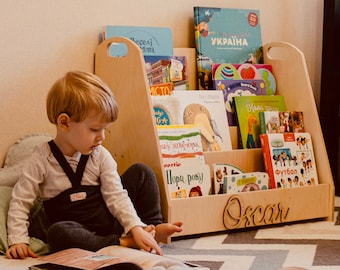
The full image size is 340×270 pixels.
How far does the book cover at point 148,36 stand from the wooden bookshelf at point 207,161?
0.07 metres

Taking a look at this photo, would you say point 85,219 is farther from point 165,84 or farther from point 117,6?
point 117,6

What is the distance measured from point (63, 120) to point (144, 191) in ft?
0.96

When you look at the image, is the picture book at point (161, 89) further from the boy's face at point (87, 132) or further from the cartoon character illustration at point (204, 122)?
the boy's face at point (87, 132)

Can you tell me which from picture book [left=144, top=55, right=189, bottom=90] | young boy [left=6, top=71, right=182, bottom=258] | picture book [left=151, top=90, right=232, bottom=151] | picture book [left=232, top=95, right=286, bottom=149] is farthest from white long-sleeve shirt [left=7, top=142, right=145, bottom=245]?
picture book [left=232, top=95, right=286, bottom=149]

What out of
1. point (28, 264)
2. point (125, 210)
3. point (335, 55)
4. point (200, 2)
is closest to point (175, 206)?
point (125, 210)

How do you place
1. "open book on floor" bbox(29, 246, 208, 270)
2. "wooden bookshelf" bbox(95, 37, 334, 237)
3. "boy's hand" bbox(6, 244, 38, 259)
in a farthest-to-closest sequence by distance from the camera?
"wooden bookshelf" bbox(95, 37, 334, 237) < "boy's hand" bbox(6, 244, 38, 259) < "open book on floor" bbox(29, 246, 208, 270)

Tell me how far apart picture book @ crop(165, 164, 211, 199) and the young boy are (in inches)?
7.9

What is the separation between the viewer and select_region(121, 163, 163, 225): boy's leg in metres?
1.55

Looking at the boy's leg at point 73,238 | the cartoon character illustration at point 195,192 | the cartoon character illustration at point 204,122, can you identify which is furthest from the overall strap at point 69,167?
the cartoon character illustration at point 204,122

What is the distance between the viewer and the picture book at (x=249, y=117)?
6.32ft

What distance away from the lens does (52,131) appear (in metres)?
1.77

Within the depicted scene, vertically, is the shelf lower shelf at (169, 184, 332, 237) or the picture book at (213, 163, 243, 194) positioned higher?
the picture book at (213, 163, 243, 194)

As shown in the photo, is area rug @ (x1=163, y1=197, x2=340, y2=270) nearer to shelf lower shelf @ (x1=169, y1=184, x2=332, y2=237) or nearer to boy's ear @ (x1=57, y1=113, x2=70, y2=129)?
shelf lower shelf @ (x1=169, y1=184, x2=332, y2=237)

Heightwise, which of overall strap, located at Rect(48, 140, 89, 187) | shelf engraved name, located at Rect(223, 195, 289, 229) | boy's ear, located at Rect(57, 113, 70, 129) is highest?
boy's ear, located at Rect(57, 113, 70, 129)
